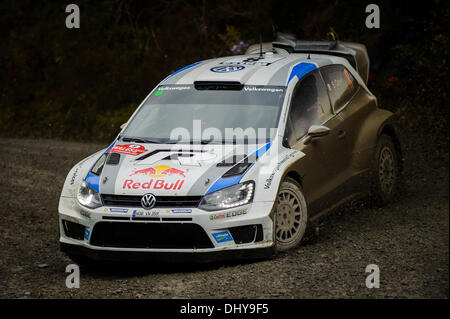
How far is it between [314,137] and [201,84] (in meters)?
1.33

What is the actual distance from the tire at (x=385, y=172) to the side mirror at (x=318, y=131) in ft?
5.06

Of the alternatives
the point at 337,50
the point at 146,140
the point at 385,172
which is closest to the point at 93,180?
the point at 146,140

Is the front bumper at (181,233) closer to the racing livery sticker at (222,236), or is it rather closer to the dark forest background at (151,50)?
the racing livery sticker at (222,236)

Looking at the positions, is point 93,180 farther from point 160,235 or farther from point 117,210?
point 160,235

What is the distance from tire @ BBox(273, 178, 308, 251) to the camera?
21.0ft

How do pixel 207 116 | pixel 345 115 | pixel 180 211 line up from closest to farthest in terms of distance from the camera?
pixel 180 211
pixel 207 116
pixel 345 115

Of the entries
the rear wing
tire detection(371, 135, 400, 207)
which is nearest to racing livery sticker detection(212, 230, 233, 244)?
tire detection(371, 135, 400, 207)

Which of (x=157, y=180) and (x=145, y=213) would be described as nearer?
(x=145, y=213)

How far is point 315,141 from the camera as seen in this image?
283 inches

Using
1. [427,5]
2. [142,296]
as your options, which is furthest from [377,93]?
[142,296]

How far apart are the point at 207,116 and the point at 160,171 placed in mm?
1124
